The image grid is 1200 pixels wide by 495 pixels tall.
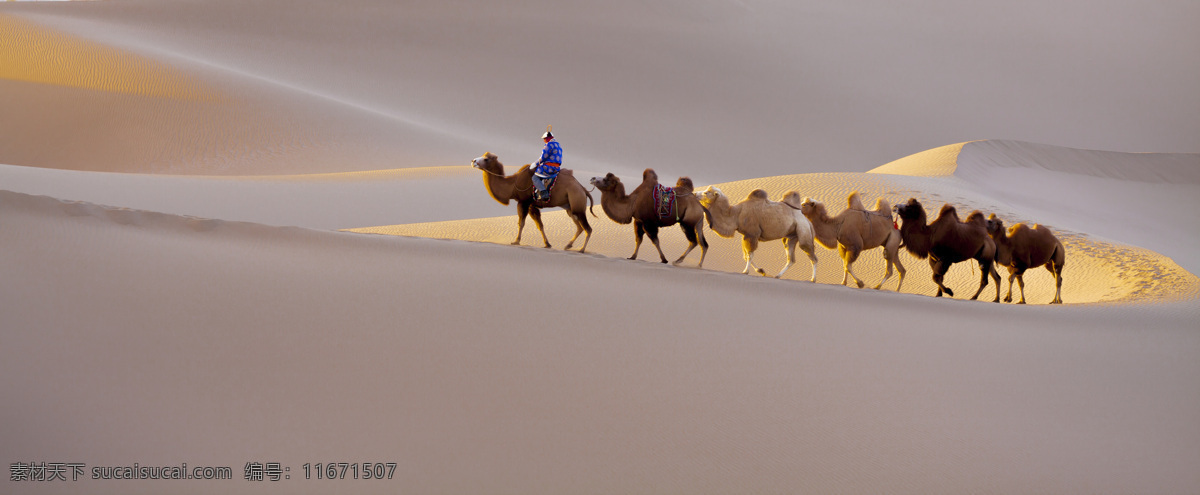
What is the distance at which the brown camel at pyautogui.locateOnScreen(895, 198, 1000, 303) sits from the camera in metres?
10.4

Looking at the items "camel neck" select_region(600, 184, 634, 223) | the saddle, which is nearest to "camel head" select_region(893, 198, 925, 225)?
"camel neck" select_region(600, 184, 634, 223)

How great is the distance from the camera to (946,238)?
10.4 meters

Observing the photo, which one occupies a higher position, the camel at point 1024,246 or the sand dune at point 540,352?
the camel at point 1024,246

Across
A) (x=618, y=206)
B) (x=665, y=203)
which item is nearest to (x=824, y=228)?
(x=665, y=203)

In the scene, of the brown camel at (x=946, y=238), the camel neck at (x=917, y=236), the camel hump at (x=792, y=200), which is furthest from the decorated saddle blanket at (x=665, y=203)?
the camel neck at (x=917, y=236)

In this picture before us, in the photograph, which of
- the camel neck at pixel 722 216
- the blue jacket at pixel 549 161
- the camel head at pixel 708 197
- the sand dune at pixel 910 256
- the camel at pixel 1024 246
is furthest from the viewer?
the sand dune at pixel 910 256

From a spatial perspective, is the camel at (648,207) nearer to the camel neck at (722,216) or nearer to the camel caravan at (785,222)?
the camel caravan at (785,222)

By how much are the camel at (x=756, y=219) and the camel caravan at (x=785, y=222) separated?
Result: 12mm

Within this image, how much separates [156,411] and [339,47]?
40776mm

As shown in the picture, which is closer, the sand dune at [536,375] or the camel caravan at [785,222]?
the sand dune at [536,375]

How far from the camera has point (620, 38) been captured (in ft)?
156

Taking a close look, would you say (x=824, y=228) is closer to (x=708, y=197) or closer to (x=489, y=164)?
(x=708, y=197)

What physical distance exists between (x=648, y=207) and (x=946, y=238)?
142 inches

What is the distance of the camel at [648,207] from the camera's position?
10109mm
